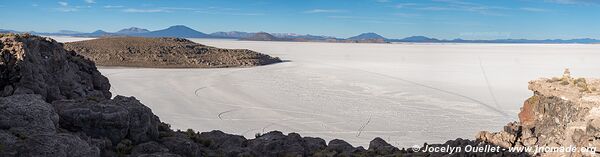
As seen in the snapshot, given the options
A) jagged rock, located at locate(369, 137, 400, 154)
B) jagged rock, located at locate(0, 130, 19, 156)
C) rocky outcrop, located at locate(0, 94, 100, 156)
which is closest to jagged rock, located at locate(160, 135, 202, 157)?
rocky outcrop, located at locate(0, 94, 100, 156)

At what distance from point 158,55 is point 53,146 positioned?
34.8 m

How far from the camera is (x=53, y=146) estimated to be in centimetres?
498

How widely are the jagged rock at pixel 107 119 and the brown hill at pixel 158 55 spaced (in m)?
28.2

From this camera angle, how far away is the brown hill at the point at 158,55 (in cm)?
3622

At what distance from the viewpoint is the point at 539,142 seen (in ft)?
23.7

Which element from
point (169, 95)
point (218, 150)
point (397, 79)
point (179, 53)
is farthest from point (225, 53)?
point (218, 150)

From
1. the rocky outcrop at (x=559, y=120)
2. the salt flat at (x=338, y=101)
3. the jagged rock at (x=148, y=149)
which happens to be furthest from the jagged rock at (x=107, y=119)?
the salt flat at (x=338, y=101)

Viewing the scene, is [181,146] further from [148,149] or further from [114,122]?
[114,122]

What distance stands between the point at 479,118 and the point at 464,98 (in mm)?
4297

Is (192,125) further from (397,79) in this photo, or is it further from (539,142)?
(397,79)

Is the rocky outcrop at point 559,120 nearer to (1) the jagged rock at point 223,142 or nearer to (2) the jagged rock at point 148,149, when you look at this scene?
(1) the jagged rock at point 223,142

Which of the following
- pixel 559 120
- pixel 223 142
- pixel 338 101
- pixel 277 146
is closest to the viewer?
pixel 559 120

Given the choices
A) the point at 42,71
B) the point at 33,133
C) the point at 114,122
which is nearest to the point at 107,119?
the point at 114,122

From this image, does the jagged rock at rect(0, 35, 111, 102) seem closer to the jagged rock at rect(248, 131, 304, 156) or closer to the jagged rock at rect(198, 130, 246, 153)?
the jagged rock at rect(198, 130, 246, 153)
